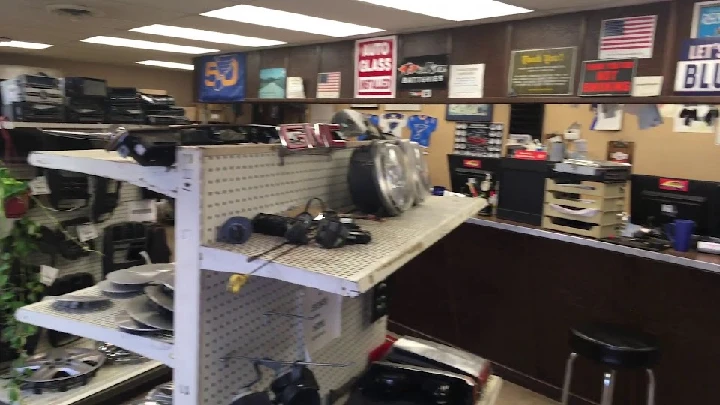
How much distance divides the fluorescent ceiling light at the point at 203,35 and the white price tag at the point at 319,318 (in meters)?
3.42

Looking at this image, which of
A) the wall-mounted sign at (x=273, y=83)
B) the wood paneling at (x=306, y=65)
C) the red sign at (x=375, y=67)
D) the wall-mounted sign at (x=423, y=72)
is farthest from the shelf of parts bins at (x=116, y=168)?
the wall-mounted sign at (x=273, y=83)

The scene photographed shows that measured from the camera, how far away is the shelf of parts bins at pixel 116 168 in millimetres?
1189

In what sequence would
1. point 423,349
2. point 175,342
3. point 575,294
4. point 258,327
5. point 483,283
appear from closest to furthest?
point 175,342 < point 258,327 < point 423,349 < point 575,294 < point 483,283

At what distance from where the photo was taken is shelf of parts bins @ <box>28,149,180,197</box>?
119cm

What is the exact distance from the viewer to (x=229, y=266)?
1.08 m

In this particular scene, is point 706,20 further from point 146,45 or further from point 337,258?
point 146,45

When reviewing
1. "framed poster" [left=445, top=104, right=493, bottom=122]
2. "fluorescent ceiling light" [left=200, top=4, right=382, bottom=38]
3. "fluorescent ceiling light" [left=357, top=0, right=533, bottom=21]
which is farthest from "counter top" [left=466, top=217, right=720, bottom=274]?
"framed poster" [left=445, top=104, right=493, bottom=122]

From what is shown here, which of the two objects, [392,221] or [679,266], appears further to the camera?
[679,266]

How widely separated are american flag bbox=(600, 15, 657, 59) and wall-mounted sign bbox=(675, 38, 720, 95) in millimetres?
175

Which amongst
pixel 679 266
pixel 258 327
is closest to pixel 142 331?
pixel 258 327

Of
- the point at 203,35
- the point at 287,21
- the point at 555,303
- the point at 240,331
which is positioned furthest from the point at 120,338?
the point at 203,35

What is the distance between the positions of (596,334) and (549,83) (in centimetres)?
147

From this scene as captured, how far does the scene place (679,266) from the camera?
273 cm

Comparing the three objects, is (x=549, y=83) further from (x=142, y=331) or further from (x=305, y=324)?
(x=142, y=331)
